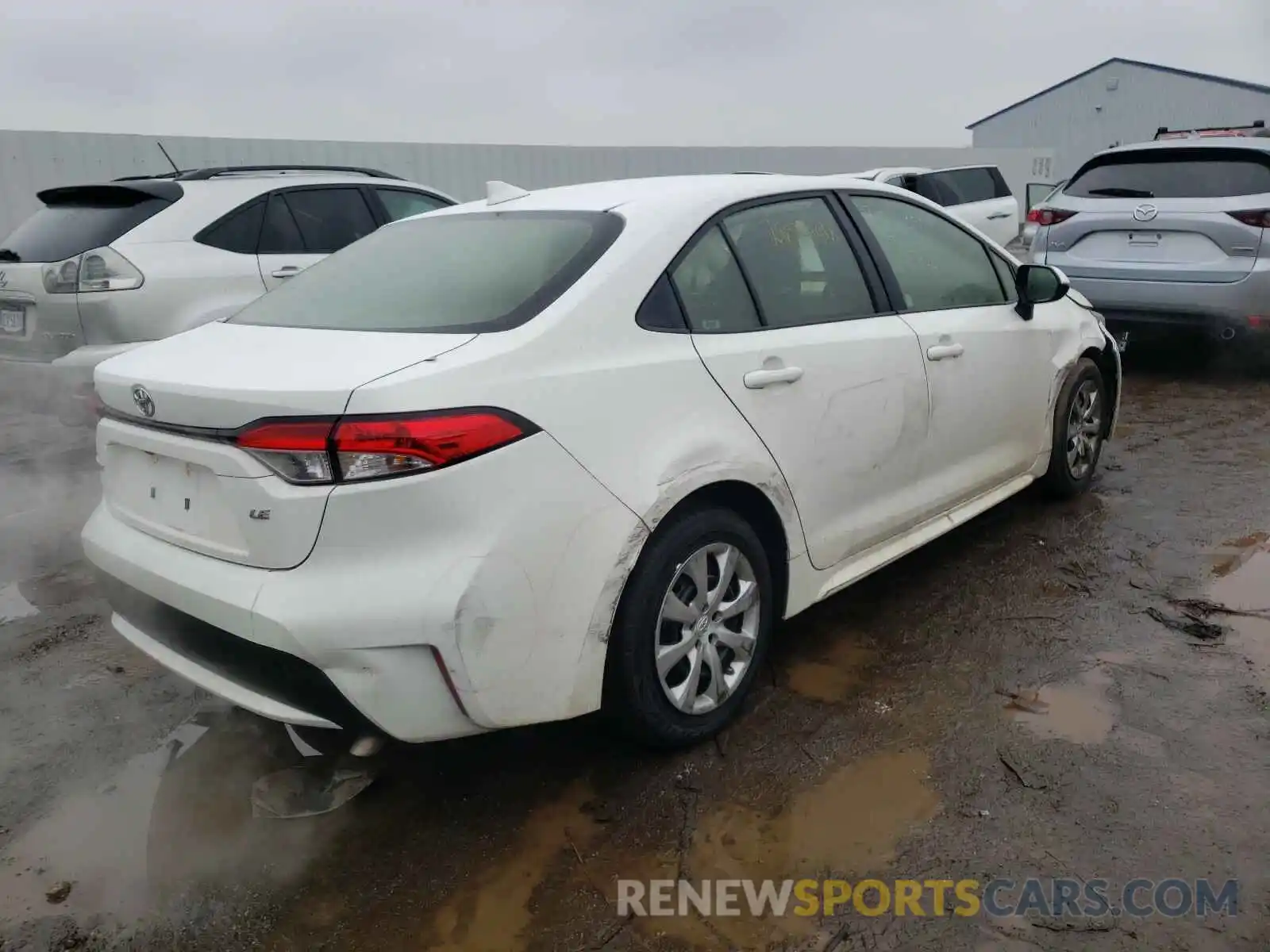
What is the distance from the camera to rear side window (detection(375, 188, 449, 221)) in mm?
6793

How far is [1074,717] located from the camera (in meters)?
2.97

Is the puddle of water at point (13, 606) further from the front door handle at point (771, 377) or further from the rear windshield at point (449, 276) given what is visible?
the front door handle at point (771, 377)

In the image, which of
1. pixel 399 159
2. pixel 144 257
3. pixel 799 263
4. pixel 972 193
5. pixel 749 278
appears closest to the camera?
pixel 749 278

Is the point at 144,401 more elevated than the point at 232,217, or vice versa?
the point at 232,217

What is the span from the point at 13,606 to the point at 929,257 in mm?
3883

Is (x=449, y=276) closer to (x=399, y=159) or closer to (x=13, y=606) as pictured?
(x=13, y=606)

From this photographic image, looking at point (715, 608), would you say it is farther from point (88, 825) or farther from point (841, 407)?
point (88, 825)

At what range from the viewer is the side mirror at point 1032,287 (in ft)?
13.4

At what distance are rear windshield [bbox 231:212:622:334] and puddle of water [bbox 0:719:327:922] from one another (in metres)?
1.30

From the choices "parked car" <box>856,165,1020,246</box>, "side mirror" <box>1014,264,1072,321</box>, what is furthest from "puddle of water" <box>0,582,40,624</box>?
"parked car" <box>856,165,1020,246</box>

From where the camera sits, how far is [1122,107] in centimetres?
3447

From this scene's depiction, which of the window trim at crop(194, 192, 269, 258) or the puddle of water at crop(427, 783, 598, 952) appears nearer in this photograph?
the puddle of water at crop(427, 783, 598, 952)

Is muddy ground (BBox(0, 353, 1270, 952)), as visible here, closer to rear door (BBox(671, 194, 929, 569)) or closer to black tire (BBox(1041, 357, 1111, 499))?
rear door (BBox(671, 194, 929, 569))

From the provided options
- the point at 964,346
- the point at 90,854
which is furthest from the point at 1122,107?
the point at 90,854
